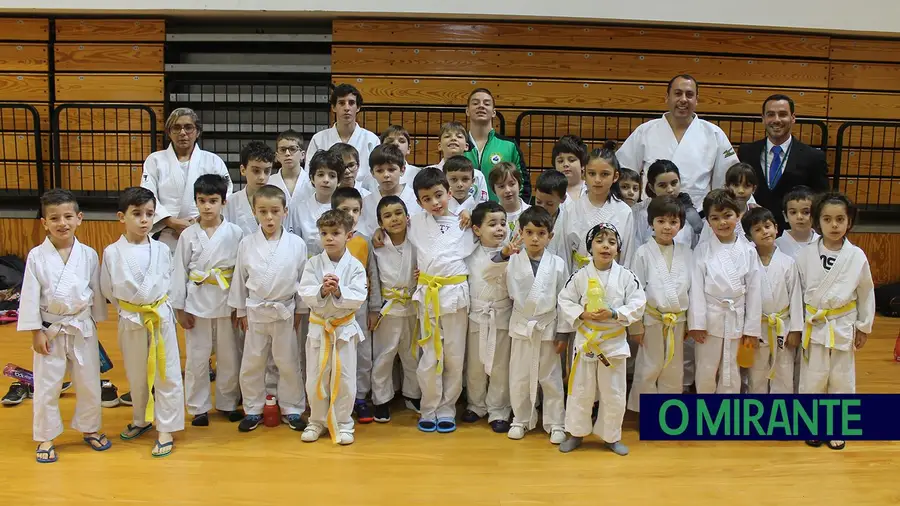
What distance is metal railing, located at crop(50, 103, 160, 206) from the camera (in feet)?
21.3

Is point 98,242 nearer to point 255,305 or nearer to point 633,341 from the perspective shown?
point 255,305

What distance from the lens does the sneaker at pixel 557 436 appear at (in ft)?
10.2

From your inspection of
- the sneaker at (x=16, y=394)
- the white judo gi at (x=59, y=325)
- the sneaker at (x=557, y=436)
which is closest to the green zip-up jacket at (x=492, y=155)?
the sneaker at (x=557, y=436)

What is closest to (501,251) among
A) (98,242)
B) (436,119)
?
(436,119)

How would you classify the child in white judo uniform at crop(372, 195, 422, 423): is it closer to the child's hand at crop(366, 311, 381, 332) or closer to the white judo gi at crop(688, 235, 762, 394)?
the child's hand at crop(366, 311, 381, 332)

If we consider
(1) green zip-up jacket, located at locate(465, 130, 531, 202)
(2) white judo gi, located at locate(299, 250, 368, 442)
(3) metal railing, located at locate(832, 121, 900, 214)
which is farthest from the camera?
(3) metal railing, located at locate(832, 121, 900, 214)

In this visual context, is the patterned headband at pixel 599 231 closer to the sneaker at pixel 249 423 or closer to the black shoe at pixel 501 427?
the black shoe at pixel 501 427

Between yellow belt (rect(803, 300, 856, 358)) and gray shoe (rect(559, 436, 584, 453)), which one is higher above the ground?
yellow belt (rect(803, 300, 856, 358))

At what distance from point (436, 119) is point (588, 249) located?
3.63m

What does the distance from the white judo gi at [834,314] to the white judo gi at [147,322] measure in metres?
2.82

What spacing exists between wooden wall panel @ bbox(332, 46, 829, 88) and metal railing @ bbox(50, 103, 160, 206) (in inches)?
76.5

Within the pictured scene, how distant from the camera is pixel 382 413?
3.41m

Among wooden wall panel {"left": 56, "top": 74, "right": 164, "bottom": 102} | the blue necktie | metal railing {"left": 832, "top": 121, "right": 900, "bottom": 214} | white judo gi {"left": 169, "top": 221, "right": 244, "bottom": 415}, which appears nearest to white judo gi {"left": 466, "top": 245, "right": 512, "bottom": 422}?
white judo gi {"left": 169, "top": 221, "right": 244, "bottom": 415}

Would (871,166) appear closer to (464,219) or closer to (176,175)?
(464,219)
